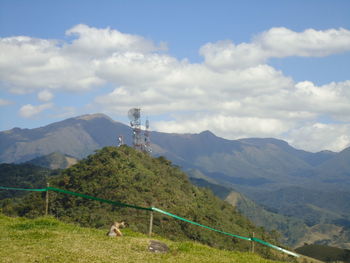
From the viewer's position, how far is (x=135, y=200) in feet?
249

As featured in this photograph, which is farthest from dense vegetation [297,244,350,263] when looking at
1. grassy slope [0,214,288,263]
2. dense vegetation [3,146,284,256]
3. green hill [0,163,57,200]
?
grassy slope [0,214,288,263]

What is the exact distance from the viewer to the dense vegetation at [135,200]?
224 feet

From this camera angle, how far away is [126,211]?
7238 centimetres

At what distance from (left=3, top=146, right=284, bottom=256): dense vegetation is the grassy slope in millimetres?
39523

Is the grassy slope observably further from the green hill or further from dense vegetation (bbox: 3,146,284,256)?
the green hill

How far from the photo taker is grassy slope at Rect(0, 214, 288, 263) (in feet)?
52.1

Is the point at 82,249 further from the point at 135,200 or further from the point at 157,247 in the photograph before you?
the point at 135,200

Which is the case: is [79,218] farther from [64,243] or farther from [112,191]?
[64,243]

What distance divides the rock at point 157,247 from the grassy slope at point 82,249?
0.24 meters

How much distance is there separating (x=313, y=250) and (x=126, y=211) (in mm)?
105840

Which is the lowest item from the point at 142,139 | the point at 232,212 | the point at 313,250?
the point at 313,250

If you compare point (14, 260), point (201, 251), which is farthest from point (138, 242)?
point (14, 260)

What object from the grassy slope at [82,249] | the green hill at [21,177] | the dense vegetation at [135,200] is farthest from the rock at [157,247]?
the green hill at [21,177]

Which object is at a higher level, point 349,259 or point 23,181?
point 23,181
